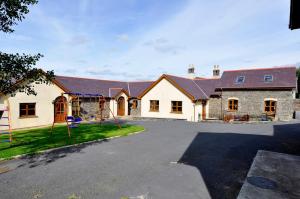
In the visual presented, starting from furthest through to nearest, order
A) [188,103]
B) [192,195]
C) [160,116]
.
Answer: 1. [160,116]
2. [188,103]
3. [192,195]

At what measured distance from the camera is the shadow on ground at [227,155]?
7.21 m

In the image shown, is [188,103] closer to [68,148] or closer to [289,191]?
[68,148]

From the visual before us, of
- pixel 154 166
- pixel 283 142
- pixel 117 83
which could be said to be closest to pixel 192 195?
pixel 154 166

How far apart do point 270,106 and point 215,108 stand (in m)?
6.45

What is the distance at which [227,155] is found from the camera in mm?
10742

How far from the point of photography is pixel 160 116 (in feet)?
91.4

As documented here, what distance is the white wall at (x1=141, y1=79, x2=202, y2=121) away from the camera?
26.0 meters

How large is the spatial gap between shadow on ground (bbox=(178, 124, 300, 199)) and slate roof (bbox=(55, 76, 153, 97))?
16695 mm

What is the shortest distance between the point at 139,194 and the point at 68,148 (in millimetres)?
7026

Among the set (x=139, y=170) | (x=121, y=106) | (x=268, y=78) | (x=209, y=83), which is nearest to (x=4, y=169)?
(x=139, y=170)

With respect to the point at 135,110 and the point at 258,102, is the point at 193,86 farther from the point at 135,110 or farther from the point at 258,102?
the point at 135,110

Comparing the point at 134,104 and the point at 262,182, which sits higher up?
the point at 134,104

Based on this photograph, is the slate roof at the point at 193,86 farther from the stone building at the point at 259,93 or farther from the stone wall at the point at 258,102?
the stone wall at the point at 258,102

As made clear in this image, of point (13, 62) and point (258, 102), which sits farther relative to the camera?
point (258, 102)
